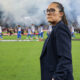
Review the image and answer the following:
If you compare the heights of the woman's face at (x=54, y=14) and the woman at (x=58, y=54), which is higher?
the woman's face at (x=54, y=14)

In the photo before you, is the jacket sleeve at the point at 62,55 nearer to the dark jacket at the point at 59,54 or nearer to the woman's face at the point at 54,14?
the dark jacket at the point at 59,54

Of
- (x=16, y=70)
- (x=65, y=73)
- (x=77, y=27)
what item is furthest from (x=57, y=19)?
(x=77, y=27)

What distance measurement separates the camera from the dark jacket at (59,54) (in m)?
1.91

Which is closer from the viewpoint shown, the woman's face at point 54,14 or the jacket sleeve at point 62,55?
the jacket sleeve at point 62,55

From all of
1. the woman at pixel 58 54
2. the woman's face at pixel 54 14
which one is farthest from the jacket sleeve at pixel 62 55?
the woman's face at pixel 54 14

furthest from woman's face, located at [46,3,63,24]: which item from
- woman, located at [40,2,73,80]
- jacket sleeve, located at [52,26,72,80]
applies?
jacket sleeve, located at [52,26,72,80]

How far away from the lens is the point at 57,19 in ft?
6.86

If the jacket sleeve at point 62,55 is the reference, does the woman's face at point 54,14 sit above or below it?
above

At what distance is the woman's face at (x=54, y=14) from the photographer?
209 centimetres

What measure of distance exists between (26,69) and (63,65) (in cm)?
456

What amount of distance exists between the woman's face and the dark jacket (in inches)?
3.7

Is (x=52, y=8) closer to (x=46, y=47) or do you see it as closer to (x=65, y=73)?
(x=46, y=47)

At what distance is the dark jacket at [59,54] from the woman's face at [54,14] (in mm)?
95

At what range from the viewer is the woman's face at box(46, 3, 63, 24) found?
2.09 meters
